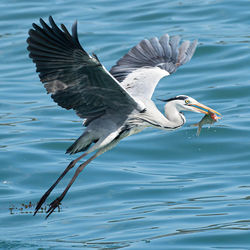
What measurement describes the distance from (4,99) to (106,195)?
5075mm

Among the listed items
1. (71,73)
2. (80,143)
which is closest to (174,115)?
(80,143)

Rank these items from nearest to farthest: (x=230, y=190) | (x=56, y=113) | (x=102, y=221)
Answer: (x=102, y=221), (x=230, y=190), (x=56, y=113)

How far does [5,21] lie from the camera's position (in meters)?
21.9

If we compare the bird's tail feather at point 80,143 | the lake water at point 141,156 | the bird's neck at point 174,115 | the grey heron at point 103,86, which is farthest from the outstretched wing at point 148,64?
the lake water at point 141,156

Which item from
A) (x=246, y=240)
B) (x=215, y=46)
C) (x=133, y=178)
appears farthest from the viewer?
(x=215, y=46)

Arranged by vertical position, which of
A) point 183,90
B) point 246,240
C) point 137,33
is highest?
point 137,33

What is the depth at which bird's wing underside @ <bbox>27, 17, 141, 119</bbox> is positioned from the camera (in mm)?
8430

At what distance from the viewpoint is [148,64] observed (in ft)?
37.4

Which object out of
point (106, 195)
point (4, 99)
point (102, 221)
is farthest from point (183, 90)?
point (102, 221)

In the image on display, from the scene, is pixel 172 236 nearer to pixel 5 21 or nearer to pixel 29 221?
pixel 29 221

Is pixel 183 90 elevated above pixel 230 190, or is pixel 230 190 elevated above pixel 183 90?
pixel 183 90

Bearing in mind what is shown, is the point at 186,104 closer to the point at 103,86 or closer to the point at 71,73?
the point at 103,86

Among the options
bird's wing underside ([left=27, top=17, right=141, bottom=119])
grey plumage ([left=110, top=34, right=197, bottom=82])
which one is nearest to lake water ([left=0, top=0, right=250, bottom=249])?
bird's wing underside ([left=27, top=17, right=141, bottom=119])

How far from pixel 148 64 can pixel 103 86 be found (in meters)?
2.33
